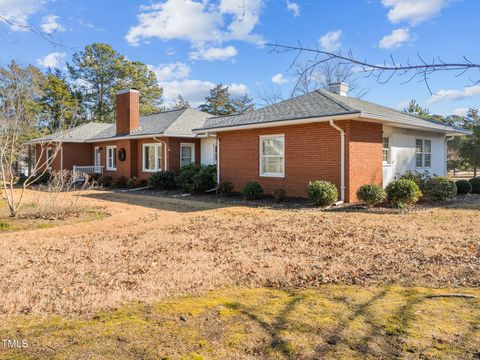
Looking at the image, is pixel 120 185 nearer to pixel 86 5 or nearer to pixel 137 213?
pixel 137 213

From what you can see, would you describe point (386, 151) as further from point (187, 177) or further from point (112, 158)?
point (112, 158)

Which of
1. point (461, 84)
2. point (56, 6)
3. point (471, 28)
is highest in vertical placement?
point (56, 6)

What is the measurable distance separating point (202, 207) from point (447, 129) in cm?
1111

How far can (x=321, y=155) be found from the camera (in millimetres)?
12781

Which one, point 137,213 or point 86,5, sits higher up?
point 86,5

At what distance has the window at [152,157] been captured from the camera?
2072 cm

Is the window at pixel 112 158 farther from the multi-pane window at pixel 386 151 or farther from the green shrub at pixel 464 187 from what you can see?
the green shrub at pixel 464 187

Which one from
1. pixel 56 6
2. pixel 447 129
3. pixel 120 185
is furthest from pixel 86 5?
pixel 120 185


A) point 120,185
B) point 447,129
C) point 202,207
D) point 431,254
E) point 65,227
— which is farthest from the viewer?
point 120,185

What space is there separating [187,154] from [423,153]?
11651 mm

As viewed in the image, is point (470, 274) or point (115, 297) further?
point (470, 274)

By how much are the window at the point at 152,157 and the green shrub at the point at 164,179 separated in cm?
150

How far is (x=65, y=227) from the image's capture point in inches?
350

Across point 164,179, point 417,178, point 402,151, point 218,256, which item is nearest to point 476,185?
point 402,151
